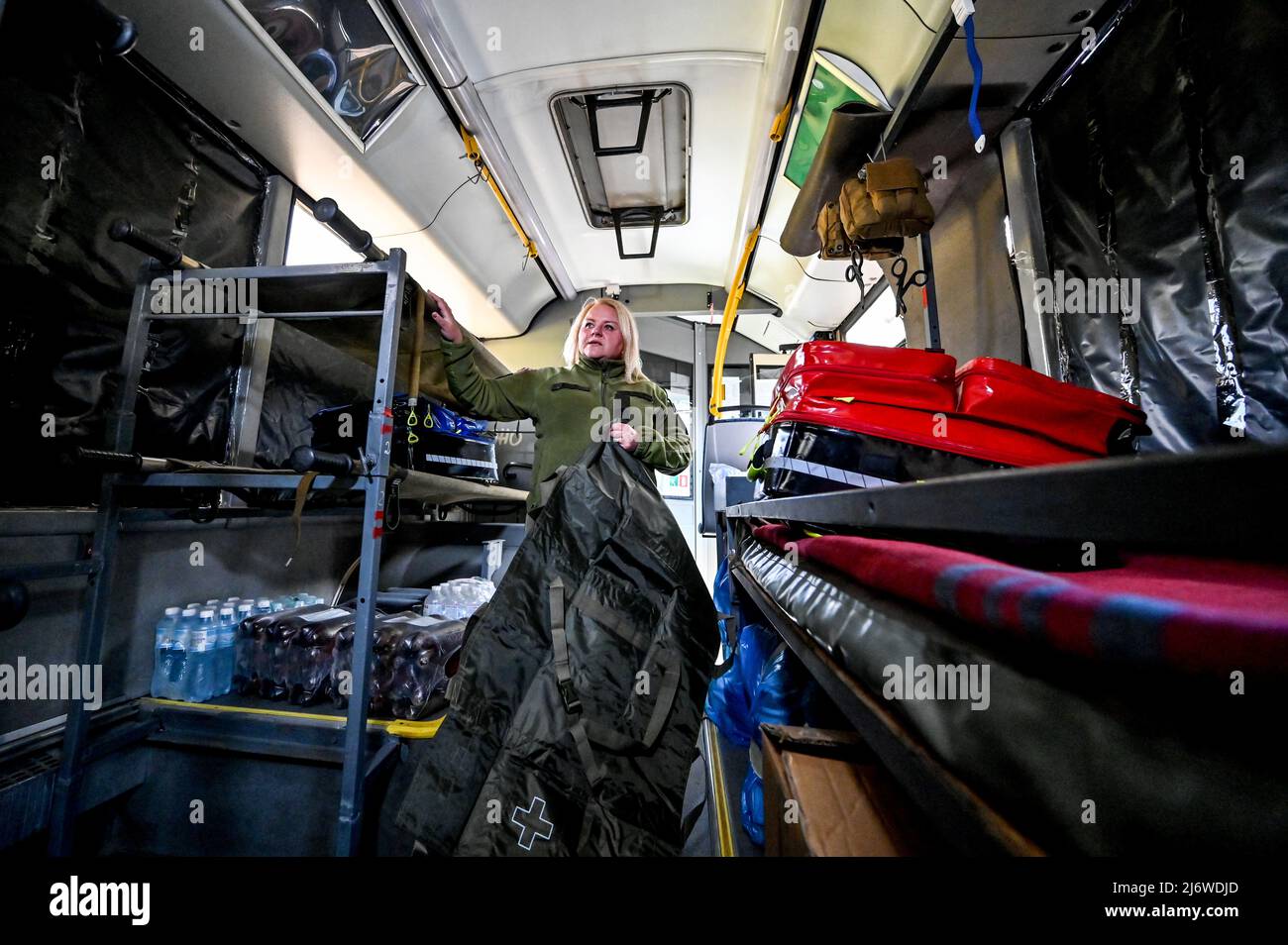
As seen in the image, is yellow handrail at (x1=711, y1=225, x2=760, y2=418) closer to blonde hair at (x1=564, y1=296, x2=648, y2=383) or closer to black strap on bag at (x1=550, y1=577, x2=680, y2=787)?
blonde hair at (x1=564, y1=296, x2=648, y2=383)

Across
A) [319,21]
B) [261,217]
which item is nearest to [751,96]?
[319,21]

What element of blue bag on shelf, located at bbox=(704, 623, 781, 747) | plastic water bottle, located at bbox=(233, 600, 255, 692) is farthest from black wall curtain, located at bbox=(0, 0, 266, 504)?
blue bag on shelf, located at bbox=(704, 623, 781, 747)

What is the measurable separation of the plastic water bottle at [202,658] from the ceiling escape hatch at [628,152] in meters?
2.40

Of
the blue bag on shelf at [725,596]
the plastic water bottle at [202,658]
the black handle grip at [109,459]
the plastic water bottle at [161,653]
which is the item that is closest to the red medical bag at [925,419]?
the blue bag on shelf at [725,596]

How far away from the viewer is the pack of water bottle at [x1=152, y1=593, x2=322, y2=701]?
1.39 m

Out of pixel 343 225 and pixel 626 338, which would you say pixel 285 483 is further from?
pixel 626 338

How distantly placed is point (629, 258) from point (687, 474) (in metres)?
1.72

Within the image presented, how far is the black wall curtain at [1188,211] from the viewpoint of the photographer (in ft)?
2.70

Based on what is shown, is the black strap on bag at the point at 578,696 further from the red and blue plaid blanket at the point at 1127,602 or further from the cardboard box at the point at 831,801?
the red and blue plaid blanket at the point at 1127,602

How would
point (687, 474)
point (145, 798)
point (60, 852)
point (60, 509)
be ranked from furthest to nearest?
1. point (687, 474)
2. point (145, 798)
3. point (60, 509)
4. point (60, 852)

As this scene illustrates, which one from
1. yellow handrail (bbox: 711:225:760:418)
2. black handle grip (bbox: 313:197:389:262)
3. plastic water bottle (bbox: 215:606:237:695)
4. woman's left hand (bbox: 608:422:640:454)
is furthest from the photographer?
yellow handrail (bbox: 711:225:760:418)

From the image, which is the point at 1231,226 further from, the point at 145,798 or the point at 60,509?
the point at 145,798

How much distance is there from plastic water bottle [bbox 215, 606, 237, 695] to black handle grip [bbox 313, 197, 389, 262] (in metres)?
1.25

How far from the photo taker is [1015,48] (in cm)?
114
